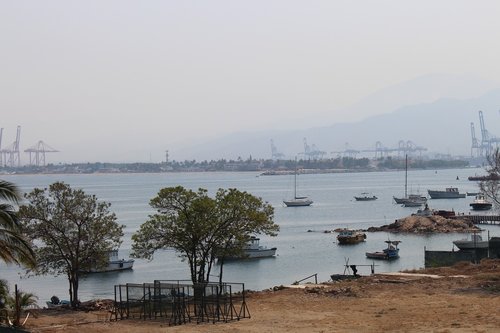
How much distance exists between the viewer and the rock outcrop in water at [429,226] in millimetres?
81188

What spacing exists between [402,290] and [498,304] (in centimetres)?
437

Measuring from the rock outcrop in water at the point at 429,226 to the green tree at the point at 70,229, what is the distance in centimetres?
5564

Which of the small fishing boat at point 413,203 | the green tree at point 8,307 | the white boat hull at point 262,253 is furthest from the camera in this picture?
the small fishing boat at point 413,203

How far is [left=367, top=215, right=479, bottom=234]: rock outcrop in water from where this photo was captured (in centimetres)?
8119

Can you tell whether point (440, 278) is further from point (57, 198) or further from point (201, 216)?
point (57, 198)

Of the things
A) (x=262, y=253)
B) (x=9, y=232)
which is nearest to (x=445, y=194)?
(x=262, y=253)

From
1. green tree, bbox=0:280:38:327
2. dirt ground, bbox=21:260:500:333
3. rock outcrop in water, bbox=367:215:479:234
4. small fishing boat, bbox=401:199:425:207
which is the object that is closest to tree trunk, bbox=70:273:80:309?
dirt ground, bbox=21:260:500:333

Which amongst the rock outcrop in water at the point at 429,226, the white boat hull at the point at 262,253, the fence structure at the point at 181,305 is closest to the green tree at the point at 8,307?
the fence structure at the point at 181,305

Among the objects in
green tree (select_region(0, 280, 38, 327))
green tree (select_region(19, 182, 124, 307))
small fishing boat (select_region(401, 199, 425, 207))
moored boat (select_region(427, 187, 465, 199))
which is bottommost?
small fishing boat (select_region(401, 199, 425, 207))

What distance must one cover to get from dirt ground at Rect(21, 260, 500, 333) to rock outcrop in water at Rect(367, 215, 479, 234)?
52.6 metres

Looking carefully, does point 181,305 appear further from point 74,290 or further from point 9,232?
point 74,290

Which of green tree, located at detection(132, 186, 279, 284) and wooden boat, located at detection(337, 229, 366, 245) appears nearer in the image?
green tree, located at detection(132, 186, 279, 284)

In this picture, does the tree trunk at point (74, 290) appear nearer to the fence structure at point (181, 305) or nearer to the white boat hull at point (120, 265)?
the fence structure at point (181, 305)

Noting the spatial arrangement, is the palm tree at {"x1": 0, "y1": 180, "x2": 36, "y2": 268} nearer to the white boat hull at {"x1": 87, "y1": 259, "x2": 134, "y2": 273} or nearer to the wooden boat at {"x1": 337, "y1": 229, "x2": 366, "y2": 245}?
the white boat hull at {"x1": 87, "y1": 259, "x2": 134, "y2": 273}
